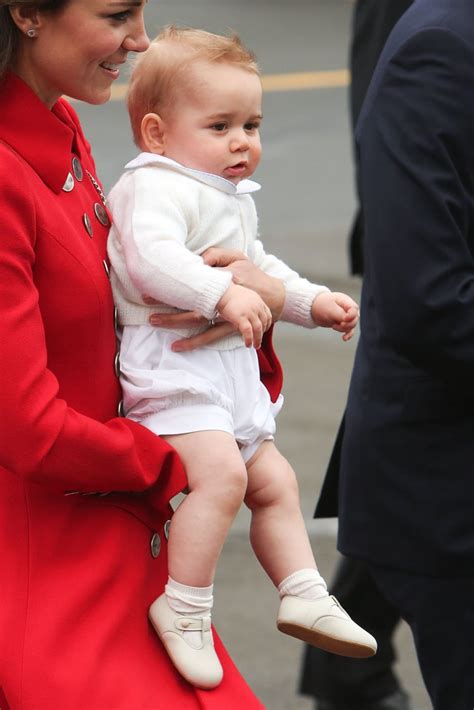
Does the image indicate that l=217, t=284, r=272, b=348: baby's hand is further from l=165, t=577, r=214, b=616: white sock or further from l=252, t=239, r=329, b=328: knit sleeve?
l=165, t=577, r=214, b=616: white sock

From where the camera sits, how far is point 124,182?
239 centimetres

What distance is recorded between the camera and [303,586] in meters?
2.42

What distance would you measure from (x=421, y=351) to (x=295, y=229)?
749 cm

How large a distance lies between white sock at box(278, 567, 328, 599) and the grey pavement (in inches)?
93.6

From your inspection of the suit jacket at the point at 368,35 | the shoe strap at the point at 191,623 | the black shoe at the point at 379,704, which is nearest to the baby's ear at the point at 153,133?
the shoe strap at the point at 191,623

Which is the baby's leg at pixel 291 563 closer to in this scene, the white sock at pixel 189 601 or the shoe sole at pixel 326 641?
the shoe sole at pixel 326 641

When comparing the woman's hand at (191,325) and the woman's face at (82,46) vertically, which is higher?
the woman's face at (82,46)

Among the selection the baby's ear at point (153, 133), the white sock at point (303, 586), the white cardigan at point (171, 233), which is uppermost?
the baby's ear at point (153, 133)

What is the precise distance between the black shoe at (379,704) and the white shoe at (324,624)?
181 centimetres

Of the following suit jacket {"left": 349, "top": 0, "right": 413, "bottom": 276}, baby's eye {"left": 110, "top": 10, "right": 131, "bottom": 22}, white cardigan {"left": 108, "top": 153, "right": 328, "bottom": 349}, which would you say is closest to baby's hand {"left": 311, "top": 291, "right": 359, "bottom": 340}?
white cardigan {"left": 108, "top": 153, "right": 328, "bottom": 349}

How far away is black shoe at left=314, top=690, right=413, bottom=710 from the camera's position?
13.7 feet

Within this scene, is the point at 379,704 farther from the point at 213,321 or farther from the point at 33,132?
the point at 33,132

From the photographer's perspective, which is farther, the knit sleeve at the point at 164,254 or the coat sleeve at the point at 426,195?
the coat sleeve at the point at 426,195

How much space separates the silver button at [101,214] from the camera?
7.63 feet
